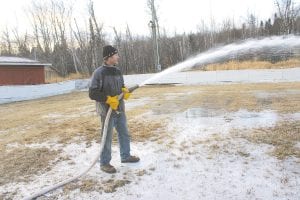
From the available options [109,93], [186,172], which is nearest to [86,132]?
[109,93]

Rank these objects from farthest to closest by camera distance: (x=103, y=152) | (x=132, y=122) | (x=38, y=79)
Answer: (x=38, y=79) < (x=132, y=122) < (x=103, y=152)

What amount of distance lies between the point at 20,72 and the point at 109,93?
2172 cm

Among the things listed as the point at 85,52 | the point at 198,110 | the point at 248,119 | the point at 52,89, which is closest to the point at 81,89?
the point at 52,89

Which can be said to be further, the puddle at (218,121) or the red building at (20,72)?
the red building at (20,72)

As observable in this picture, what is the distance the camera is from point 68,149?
738 centimetres

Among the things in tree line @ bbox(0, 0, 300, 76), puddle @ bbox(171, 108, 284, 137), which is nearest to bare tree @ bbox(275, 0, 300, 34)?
tree line @ bbox(0, 0, 300, 76)

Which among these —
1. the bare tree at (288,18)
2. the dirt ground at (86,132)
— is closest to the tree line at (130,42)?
the bare tree at (288,18)

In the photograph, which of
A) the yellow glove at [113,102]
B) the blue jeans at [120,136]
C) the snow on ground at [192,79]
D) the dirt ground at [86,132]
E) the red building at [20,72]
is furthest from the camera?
the red building at [20,72]

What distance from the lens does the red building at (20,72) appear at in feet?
79.9

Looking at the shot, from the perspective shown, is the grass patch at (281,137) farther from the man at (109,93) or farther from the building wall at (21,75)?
the building wall at (21,75)

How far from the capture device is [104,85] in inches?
222

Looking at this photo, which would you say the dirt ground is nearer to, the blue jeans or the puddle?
the puddle

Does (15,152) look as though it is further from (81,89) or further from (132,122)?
(81,89)

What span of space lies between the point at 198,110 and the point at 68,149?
532cm
